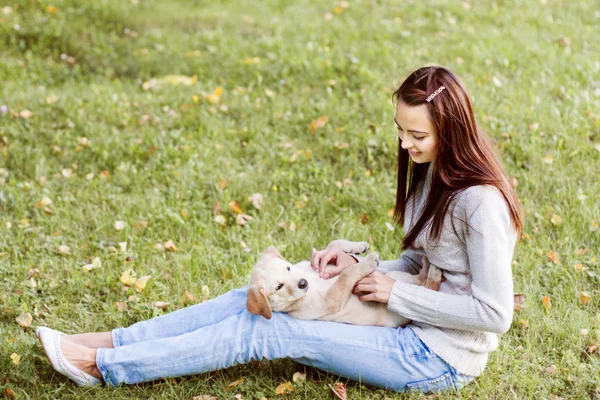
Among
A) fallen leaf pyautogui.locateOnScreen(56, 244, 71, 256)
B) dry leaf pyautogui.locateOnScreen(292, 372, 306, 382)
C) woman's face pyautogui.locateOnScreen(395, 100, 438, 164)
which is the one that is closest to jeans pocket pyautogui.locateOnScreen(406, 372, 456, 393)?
dry leaf pyautogui.locateOnScreen(292, 372, 306, 382)

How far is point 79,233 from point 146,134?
49.9 inches

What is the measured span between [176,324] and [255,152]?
235 cm

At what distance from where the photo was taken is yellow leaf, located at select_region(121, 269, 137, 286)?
12.5 feet

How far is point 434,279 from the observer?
2799 mm

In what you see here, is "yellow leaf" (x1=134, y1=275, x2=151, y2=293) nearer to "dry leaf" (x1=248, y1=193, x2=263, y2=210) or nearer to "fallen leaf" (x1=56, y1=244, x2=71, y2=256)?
"fallen leaf" (x1=56, y1=244, x2=71, y2=256)

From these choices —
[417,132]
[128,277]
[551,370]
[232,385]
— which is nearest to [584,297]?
[551,370]

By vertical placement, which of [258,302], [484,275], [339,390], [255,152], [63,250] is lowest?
[63,250]

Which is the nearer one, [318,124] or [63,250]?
[63,250]

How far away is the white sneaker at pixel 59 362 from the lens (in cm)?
294

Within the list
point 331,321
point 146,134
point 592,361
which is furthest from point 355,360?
point 146,134

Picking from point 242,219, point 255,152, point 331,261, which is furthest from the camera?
point 255,152

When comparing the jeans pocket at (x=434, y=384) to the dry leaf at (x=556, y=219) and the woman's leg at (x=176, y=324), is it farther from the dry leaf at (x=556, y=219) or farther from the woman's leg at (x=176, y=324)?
the dry leaf at (x=556, y=219)

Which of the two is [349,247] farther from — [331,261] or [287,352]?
[287,352]

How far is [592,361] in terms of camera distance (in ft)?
10.4
